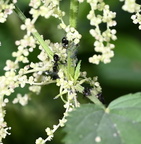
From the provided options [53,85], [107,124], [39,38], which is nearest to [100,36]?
[39,38]

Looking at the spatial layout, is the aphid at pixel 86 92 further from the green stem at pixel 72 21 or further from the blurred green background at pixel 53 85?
the blurred green background at pixel 53 85

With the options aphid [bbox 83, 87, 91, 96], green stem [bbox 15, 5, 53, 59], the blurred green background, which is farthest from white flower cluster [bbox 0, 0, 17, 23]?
the blurred green background

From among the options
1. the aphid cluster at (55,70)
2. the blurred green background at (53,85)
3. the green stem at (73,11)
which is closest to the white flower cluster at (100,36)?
the green stem at (73,11)

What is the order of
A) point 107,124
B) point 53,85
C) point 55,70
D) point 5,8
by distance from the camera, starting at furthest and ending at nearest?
point 53,85, point 55,70, point 5,8, point 107,124

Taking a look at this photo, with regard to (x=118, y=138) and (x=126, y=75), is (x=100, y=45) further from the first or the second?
(x=126, y=75)

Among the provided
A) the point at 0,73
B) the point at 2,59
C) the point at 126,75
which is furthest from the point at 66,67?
the point at 126,75

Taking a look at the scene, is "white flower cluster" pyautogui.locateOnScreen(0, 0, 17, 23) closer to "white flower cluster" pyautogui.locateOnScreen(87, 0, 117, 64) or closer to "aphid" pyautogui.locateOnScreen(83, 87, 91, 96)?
"white flower cluster" pyautogui.locateOnScreen(87, 0, 117, 64)

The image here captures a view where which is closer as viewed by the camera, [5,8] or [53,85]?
[5,8]

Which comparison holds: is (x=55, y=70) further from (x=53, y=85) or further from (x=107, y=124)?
(x=53, y=85)
